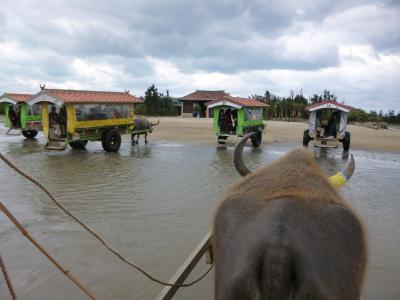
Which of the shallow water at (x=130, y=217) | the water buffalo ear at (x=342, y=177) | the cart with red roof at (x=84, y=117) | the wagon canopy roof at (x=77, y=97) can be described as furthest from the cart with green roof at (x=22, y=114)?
the water buffalo ear at (x=342, y=177)

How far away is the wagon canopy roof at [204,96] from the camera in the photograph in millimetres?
40844

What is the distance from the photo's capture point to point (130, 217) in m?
5.31

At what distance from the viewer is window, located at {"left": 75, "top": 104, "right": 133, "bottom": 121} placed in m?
11.2

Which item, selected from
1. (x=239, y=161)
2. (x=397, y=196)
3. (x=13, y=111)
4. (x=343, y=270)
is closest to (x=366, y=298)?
(x=239, y=161)

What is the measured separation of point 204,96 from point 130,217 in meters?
37.3

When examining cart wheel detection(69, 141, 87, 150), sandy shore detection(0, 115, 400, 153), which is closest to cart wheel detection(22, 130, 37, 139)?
cart wheel detection(69, 141, 87, 150)

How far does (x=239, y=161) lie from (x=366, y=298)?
2381mm

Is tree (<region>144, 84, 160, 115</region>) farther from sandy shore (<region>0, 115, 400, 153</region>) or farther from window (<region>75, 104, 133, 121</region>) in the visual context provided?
window (<region>75, 104, 133, 121</region>)

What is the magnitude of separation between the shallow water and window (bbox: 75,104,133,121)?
1.48 meters

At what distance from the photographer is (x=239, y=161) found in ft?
5.78

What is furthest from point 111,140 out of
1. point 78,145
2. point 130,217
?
point 130,217

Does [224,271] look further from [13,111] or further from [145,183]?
[13,111]

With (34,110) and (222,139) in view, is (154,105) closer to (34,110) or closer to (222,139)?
(34,110)

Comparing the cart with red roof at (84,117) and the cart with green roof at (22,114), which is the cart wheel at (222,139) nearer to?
the cart with red roof at (84,117)
